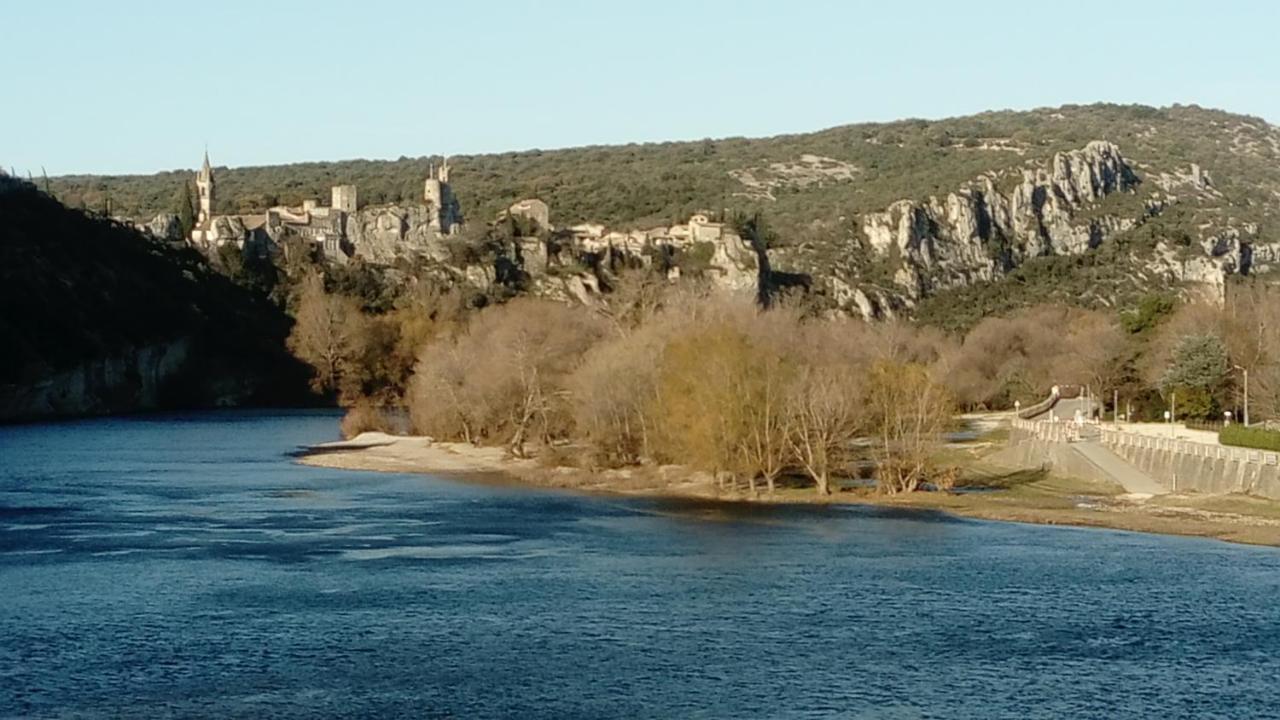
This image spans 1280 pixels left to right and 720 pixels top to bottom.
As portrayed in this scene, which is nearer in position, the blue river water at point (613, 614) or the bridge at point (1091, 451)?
the blue river water at point (613, 614)

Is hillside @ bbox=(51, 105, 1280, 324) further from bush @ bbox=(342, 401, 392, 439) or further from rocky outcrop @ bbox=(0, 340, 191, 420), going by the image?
bush @ bbox=(342, 401, 392, 439)

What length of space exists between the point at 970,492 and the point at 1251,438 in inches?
355

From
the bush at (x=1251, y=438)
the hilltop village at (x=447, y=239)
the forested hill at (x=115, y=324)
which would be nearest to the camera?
the bush at (x=1251, y=438)

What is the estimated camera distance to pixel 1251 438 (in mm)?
54656

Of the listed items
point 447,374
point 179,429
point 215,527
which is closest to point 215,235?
point 179,429

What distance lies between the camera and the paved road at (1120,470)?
55844mm

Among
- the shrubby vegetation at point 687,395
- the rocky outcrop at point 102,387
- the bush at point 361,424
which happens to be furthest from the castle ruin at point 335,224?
the shrubby vegetation at point 687,395

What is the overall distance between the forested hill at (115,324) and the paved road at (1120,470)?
6545 centimetres

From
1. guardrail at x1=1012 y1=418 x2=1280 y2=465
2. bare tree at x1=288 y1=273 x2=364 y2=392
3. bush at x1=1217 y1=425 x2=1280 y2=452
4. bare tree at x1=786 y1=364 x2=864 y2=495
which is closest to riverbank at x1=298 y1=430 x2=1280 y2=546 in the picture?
bare tree at x1=786 y1=364 x2=864 y2=495

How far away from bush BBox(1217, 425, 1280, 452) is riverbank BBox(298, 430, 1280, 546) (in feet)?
9.81

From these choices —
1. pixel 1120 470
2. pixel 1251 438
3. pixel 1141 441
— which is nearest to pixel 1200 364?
pixel 1141 441

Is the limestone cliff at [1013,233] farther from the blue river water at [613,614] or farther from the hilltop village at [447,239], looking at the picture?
the blue river water at [613,614]

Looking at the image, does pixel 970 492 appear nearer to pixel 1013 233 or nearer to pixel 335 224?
pixel 1013 233

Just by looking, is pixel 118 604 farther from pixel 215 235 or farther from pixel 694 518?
pixel 215 235
